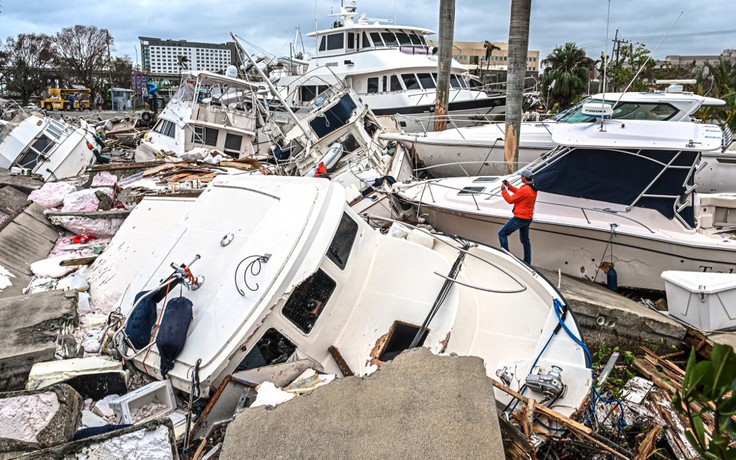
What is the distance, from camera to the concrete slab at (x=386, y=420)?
2752mm

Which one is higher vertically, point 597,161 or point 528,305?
point 597,161

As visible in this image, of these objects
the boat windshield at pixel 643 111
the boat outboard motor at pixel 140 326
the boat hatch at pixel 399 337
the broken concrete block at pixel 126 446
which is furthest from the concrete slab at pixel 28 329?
the boat windshield at pixel 643 111

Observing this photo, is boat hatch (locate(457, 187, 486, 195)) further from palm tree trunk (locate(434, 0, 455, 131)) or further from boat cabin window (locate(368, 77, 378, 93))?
boat cabin window (locate(368, 77, 378, 93))

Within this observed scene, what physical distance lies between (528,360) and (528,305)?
628 mm

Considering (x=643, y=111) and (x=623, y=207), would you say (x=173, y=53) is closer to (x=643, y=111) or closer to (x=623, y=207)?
(x=643, y=111)

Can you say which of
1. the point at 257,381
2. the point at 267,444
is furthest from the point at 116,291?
the point at 267,444

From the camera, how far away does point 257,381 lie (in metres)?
3.83

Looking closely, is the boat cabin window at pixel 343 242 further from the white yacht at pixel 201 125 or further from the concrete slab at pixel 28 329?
the white yacht at pixel 201 125

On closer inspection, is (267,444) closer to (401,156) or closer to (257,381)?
(257,381)

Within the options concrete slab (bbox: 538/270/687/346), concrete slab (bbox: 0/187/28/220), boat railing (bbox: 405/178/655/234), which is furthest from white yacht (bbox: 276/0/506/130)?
concrete slab (bbox: 538/270/687/346)

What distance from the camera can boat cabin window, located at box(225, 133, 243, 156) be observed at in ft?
52.7

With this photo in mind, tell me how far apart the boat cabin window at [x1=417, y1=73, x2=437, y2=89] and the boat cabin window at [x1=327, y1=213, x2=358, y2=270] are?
15.0 metres

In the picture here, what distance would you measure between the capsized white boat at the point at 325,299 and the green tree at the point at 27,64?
51092 mm

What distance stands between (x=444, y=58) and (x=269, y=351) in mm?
11640
